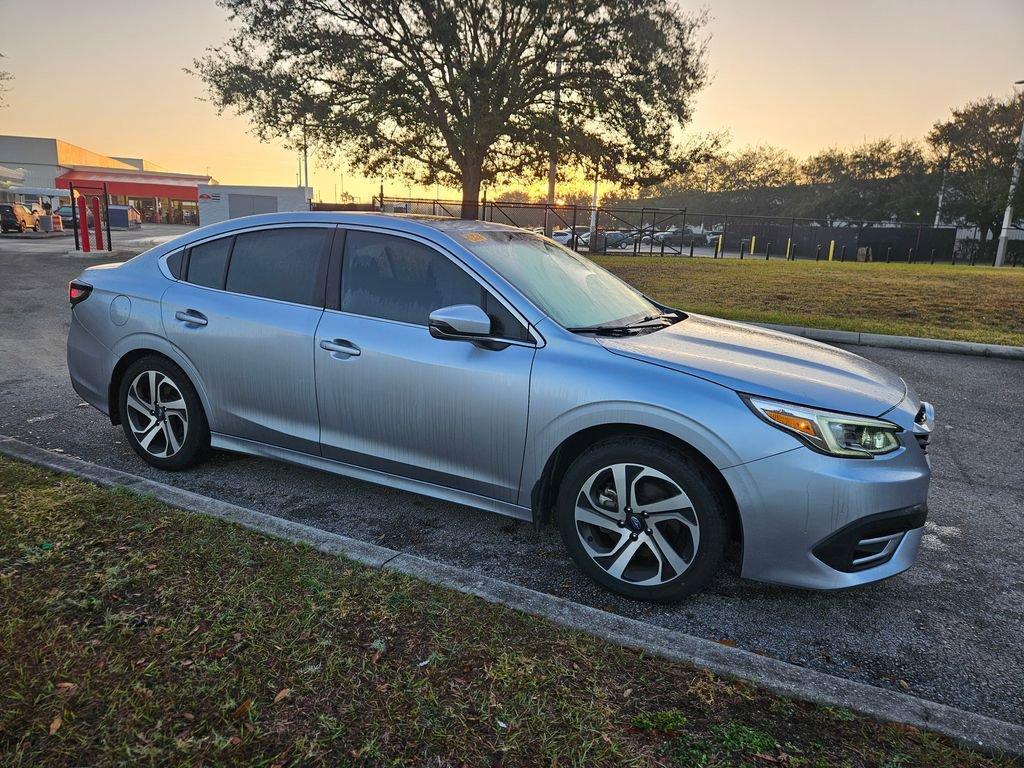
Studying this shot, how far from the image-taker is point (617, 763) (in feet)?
6.92

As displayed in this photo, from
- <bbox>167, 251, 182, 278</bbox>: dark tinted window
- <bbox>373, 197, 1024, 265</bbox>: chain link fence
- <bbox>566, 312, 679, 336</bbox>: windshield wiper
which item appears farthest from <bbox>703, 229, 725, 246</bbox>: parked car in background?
<bbox>167, 251, 182, 278</bbox>: dark tinted window

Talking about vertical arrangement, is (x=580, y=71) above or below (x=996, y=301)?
above

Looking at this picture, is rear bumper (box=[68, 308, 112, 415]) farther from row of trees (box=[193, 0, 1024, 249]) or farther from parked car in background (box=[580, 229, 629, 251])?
parked car in background (box=[580, 229, 629, 251])

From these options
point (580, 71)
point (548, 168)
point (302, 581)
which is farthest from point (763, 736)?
point (548, 168)

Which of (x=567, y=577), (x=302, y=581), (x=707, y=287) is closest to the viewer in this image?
(x=302, y=581)

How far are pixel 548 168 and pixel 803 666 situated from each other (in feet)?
72.4

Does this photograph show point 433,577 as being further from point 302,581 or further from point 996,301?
point 996,301

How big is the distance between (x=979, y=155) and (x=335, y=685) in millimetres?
62033

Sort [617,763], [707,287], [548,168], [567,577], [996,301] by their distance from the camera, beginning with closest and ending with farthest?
1. [617,763]
2. [567,577]
3. [996,301]
4. [707,287]
5. [548,168]

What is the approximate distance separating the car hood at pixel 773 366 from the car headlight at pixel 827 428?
0.04 m

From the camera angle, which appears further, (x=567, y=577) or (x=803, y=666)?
(x=567, y=577)

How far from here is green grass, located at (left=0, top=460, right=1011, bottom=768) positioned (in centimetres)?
214

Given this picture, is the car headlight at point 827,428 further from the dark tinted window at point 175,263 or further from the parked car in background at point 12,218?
the parked car in background at point 12,218

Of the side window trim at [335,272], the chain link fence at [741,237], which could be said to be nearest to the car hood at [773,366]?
the side window trim at [335,272]
